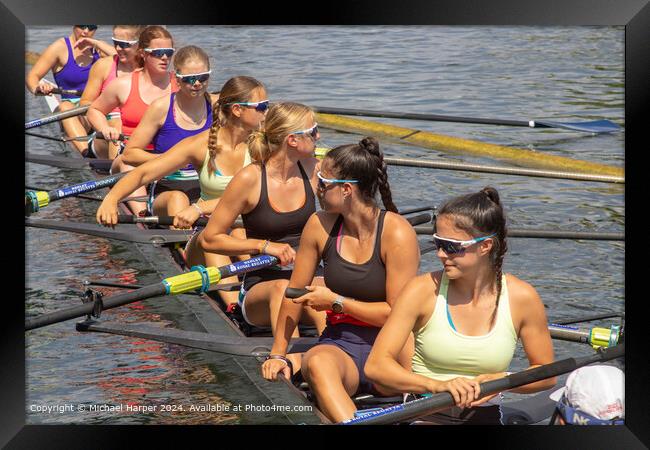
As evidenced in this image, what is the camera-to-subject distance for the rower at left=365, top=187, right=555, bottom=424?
3.89 m

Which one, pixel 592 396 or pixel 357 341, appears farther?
pixel 357 341

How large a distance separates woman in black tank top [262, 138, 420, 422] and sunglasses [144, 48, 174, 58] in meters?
3.13

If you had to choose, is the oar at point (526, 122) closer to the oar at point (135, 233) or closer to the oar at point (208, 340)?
the oar at point (135, 233)

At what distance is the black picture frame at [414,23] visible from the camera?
152 inches

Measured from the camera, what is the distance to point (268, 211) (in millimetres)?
5258

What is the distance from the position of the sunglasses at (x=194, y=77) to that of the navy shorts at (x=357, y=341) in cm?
233

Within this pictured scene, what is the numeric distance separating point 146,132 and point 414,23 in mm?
3170

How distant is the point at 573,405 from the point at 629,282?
1.73 ft

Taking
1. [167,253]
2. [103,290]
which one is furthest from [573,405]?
[103,290]

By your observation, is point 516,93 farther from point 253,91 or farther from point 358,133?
point 253,91

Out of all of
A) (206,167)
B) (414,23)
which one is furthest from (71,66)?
(414,23)

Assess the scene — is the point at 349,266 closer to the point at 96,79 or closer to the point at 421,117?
the point at 96,79

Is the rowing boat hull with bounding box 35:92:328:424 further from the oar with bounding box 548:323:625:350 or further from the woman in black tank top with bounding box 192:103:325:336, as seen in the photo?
the oar with bounding box 548:323:625:350

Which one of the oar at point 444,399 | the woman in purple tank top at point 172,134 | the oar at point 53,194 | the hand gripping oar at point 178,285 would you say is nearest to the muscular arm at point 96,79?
the oar at point 53,194
